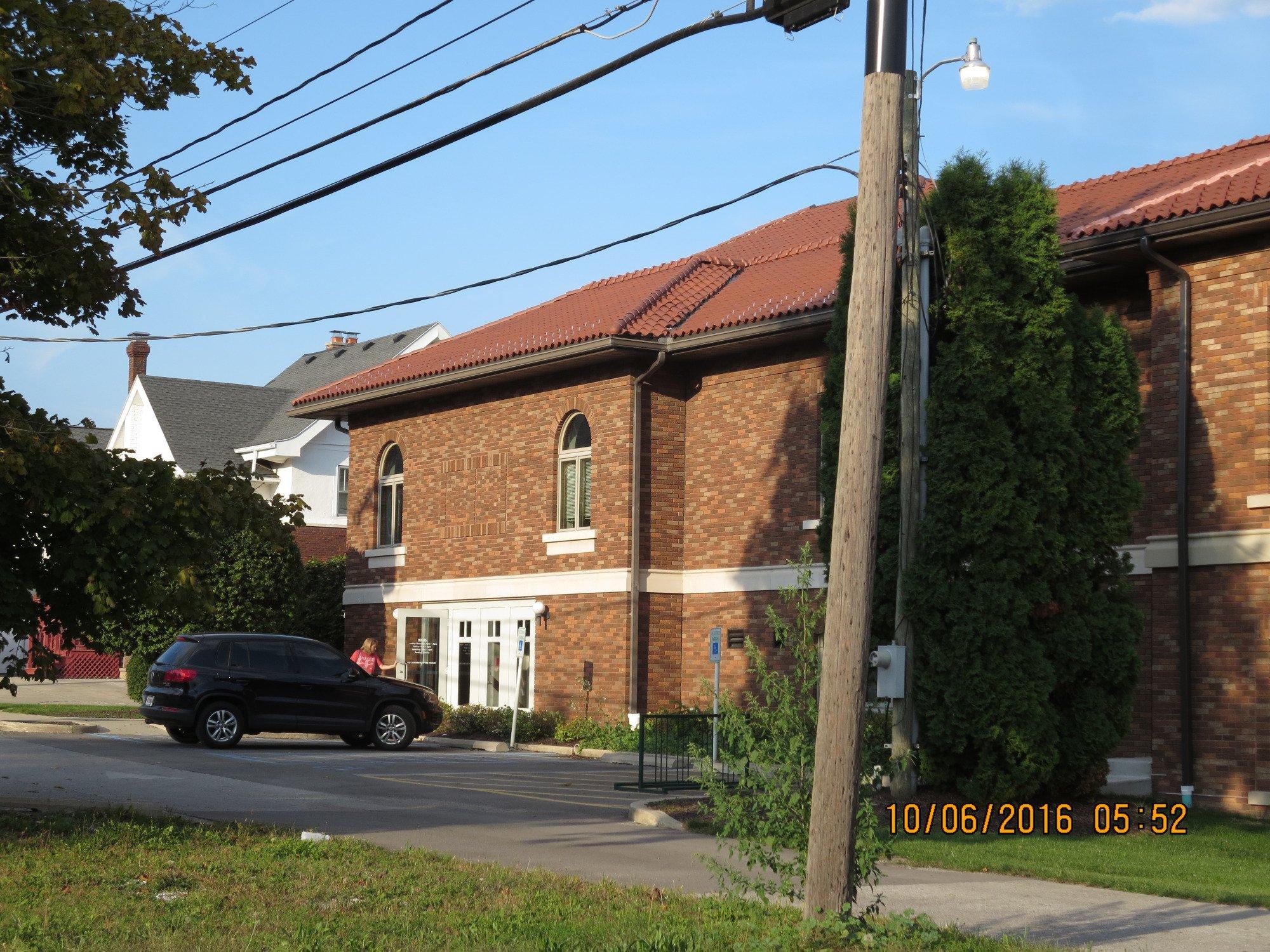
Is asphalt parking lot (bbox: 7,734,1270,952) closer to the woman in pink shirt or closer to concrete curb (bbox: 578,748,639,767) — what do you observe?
concrete curb (bbox: 578,748,639,767)

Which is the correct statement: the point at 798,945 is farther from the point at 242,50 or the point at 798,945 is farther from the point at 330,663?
the point at 330,663

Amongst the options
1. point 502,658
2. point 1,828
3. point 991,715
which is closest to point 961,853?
point 991,715

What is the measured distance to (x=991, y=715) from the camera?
1358cm

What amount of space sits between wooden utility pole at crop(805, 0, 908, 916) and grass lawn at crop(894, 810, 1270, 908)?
7.13 ft

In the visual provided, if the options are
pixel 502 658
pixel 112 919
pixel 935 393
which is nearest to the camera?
pixel 112 919

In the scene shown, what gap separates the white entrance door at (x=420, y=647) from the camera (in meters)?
28.2

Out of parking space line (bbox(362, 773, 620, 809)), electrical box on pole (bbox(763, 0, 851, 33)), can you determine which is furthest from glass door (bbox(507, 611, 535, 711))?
electrical box on pole (bbox(763, 0, 851, 33))

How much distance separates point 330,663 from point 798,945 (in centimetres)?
1547

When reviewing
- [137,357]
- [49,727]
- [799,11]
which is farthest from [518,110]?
[137,357]

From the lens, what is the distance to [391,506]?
97.4 ft

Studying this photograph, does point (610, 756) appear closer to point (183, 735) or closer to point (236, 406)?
point (183, 735)

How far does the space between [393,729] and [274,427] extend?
90.9 feet

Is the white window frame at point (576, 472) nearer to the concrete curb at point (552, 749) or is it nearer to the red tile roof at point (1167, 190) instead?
the concrete curb at point (552, 749)

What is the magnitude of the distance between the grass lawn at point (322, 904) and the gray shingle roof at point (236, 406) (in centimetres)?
3642
